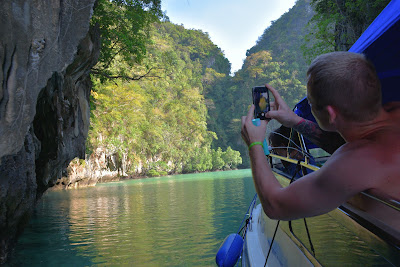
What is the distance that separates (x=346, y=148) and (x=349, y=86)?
19cm

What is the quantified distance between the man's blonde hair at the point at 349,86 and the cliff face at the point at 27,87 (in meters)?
4.57

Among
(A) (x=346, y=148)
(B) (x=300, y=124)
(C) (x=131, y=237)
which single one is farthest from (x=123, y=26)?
(A) (x=346, y=148)

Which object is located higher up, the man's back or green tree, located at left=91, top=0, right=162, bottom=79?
green tree, located at left=91, top=0, right=162, bottom=79

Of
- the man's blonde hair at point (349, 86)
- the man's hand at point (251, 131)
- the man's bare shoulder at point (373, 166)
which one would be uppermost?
the man's blonde hair at point (349, 86)

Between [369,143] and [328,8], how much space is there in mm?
14282

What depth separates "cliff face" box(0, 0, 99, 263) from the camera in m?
4.73

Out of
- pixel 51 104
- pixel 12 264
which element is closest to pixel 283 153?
pixel 12 264

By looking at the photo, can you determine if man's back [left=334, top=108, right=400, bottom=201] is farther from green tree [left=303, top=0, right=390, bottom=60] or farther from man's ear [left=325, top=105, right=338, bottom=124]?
green tree [left=303, top=0, right=390, bottom=60]

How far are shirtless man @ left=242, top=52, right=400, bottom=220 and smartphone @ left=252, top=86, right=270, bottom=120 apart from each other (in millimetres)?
478

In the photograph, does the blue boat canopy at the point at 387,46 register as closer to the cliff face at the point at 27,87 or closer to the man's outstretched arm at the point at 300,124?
the man's outstretched arm at the point at 300,124

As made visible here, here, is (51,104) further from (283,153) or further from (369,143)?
(369,143)

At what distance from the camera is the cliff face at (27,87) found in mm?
4727

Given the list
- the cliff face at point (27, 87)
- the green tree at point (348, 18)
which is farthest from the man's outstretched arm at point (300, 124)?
the green tree at point (348, 18)

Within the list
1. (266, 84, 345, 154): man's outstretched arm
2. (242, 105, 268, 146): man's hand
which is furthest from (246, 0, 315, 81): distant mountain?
(242, 105, 268, 146): man's hand
